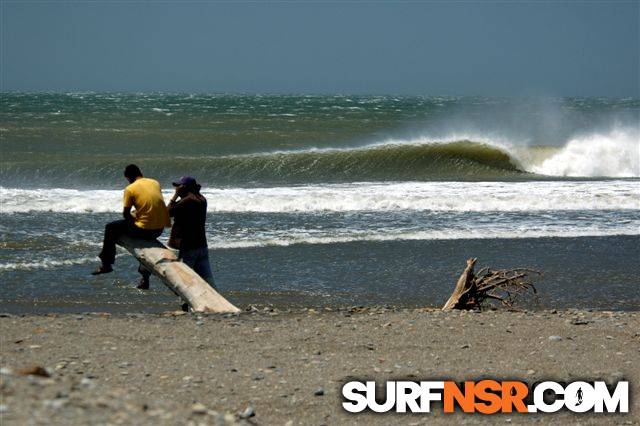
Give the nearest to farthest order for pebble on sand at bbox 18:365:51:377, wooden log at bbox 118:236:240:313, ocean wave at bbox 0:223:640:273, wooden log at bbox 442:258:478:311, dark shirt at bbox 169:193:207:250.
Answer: pebble on sand at bbox 18:365:51:377
wooden log at bbox 118:236:240:313
dark shirt at bbox 169:193:207:250
wooden log at bbox 442:258:478:311
ocean wave at bbox 0:223:640:273

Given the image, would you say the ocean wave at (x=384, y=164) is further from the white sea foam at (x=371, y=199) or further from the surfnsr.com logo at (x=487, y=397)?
the surfnsr.com logo at (x=487, y=397)

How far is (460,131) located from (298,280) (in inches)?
953

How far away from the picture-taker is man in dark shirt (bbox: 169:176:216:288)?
912 cm

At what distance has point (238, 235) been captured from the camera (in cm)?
1429

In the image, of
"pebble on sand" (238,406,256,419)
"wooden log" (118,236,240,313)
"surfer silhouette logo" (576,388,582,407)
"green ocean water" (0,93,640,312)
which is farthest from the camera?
"green ocean water" (0,93,640,312)

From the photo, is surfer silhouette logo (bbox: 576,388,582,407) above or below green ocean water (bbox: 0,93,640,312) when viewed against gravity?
below

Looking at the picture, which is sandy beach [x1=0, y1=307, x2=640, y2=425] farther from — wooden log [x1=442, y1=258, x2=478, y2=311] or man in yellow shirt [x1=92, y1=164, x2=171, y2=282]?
man in yellow shirt [x1=92, y1=164, x2=171, y2=282]

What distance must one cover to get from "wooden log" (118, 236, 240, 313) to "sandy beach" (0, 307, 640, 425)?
1.01 ft

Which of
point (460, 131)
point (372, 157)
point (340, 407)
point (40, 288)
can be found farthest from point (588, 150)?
point (340, 407)

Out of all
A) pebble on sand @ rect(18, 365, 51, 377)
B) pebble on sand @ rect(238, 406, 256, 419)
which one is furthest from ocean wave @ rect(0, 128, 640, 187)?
pebble on sand @ rect(18, 365, 51, 377)

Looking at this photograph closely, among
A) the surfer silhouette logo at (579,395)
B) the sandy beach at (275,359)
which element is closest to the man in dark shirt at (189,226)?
the sandy beach at (275,359)

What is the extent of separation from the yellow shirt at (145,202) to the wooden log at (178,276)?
0.73 feet

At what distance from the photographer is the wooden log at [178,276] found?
8500 millimetres

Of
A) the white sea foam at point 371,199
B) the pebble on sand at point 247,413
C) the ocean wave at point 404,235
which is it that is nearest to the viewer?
the pebble on sand at point 247,413
